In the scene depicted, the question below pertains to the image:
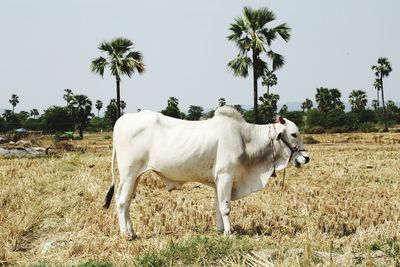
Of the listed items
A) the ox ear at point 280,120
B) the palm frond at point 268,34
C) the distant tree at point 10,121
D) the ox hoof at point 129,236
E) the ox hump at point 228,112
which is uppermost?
the palm frond at point 268,34

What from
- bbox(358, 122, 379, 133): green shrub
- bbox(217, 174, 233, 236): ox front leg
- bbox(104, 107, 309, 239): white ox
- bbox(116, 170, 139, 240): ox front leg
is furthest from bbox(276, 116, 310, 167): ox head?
bbox(358, 122, 379, 133): green shrub

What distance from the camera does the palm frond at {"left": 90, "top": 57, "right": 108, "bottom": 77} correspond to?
29053 mm

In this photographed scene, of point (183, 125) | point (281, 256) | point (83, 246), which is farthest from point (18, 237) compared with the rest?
point (281, 256)

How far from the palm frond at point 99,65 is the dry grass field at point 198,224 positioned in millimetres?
17773

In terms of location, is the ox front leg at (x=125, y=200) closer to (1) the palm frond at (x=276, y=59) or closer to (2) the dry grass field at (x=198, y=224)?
(2) the dry grass field at (x=198, y=224)

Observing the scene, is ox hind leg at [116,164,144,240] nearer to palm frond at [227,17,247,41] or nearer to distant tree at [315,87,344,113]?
palm frond at [227,17,247,41]

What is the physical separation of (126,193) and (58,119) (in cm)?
7492

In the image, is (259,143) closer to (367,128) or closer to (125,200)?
(125,200)

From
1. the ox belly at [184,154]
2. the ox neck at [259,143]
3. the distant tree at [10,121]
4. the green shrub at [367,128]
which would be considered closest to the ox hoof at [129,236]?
the ox belly at [184,154]

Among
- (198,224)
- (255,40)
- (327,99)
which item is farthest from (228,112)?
(327,99)

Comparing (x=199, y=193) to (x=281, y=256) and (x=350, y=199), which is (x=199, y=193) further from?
(x=281, y=256)

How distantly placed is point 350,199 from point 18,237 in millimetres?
5846

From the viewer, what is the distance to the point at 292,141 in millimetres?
6672

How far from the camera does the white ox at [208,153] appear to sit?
6.44 m
